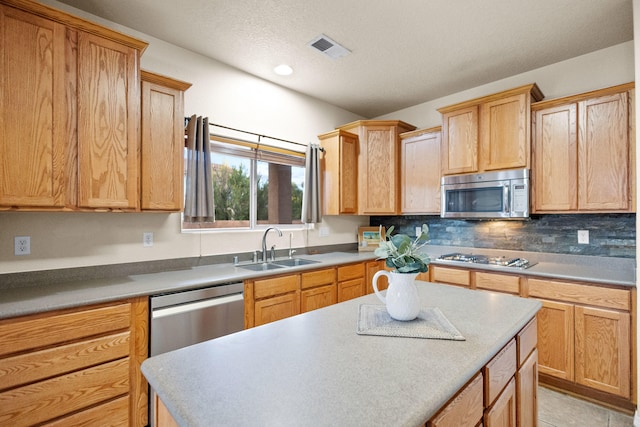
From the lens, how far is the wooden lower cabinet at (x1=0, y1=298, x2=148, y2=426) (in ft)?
4.89

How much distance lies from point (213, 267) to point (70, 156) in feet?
4.25

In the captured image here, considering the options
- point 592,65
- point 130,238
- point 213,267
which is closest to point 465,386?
point 213,267

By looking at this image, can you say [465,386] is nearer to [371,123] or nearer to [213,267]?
[213,267]

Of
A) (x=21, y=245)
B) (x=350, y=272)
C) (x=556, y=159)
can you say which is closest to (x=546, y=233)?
(x=556, y=159)

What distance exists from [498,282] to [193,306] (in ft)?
8.07

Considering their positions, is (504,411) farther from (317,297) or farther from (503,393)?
Answer: (317,297)

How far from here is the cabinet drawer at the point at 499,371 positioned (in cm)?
108

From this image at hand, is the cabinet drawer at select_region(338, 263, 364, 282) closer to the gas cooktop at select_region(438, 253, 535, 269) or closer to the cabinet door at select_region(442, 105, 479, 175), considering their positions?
the gas cooktop at select_region(438, 253, 535, 269)

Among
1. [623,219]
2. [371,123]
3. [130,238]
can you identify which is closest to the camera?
[130,238]

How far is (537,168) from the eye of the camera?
2746mm

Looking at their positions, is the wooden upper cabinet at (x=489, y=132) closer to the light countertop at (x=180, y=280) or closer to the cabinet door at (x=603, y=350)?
the light countertop at (x=180, y=280)

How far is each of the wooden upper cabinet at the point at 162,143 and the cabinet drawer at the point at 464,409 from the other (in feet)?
6.89

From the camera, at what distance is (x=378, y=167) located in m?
3.73

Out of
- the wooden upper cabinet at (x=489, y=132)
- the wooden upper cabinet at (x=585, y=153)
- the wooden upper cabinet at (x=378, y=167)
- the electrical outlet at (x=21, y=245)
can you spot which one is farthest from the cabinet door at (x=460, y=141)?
the electrical outlet at (x=21, y=245)
